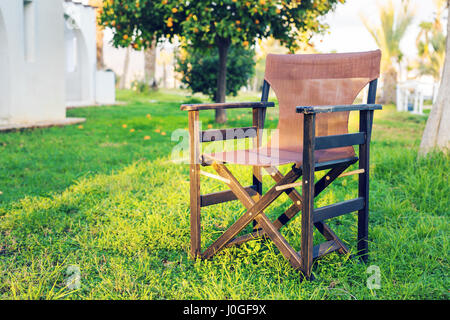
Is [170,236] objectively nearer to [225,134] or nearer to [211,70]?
[225,134]

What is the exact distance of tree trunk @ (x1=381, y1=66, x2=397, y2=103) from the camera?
15.6 m

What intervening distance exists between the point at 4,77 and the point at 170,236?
5.88m

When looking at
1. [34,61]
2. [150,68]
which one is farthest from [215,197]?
[150,68]

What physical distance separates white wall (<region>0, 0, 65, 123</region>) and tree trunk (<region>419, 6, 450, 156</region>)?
628 centimetres

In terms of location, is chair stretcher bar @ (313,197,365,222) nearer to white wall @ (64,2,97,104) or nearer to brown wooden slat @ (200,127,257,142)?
brown wooden slat @ (200,127,257,142)

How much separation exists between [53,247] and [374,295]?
1.83 metres

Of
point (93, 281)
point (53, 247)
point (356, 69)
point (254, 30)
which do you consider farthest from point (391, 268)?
point (254, 30)

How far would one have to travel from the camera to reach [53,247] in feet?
8.99

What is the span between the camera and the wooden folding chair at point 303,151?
2182mm

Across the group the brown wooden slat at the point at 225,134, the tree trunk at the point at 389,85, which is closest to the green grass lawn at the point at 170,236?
the brown wooden slat at the point at 225,134

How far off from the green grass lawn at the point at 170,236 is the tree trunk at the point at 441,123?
8.4 inches

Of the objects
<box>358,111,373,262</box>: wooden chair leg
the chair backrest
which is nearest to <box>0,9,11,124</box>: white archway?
the chair backrest

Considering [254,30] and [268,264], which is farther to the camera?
[254,30]
